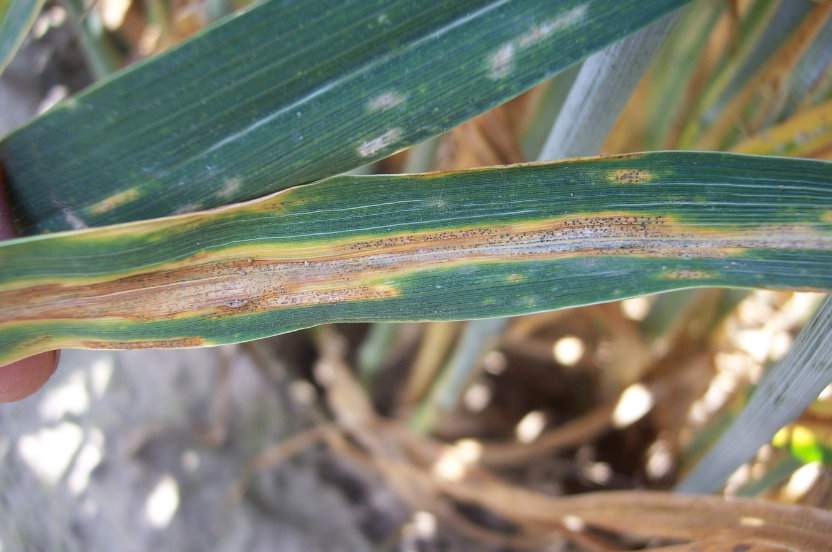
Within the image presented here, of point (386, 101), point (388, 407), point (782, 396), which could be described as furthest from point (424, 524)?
point (386, 101)

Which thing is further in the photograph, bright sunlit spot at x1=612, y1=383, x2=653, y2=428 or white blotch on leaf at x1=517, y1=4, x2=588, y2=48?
bright sunlit spot at x1=612, y1=383, x2=653, y2=428

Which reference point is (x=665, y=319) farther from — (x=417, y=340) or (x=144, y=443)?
(x=144, y=443)

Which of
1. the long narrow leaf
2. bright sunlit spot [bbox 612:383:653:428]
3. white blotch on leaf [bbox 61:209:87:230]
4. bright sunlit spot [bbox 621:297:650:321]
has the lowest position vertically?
the long narrow leaf

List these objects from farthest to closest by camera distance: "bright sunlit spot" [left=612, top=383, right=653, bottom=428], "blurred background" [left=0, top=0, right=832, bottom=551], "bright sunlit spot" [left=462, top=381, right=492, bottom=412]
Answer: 1. "bright sunlit spot" [left=462, top=381, right=492, bottom=412]
2. "bright sunlit spot" [left=612, top=383, right=653, bottom=428]
3. "blurred background" [left=0, top=0, right=832, bottom=551]

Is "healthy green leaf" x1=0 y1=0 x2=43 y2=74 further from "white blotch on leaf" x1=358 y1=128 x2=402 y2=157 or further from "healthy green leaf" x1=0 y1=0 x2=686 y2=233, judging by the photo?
"white blotch on leaf" x1=358 y1=128 x2=402 y2=157

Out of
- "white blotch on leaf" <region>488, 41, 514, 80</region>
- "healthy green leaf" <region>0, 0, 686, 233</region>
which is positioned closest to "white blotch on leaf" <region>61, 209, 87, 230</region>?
"healthy green leaf" <region>0, 0, 686, 233</region>

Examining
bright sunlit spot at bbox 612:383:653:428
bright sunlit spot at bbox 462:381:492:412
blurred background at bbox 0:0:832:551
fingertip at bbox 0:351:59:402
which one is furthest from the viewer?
bright sunlit spot at bbox 462:381:492:412

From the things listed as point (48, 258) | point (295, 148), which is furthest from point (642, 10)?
point (48, 258)
